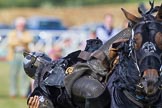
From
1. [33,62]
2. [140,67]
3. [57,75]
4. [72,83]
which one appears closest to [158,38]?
[140,67]

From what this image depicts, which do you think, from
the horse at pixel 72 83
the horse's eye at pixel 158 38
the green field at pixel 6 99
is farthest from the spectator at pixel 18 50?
the horse's eye at pixel 158 38

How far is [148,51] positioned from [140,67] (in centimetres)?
16

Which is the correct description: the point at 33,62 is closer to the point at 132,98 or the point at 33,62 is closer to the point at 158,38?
the point at 132,98

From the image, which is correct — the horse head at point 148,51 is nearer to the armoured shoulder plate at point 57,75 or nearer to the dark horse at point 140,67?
the dark horse at point 140,67

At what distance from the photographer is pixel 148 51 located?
7.03m

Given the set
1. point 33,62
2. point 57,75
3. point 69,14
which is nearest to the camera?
point 57,75

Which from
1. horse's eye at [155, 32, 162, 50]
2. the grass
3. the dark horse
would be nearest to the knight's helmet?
the dark horse

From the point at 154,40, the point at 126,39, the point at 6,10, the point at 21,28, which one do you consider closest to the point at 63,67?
the point at 126,39

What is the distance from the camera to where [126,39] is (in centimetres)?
771

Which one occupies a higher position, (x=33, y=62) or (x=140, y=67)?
(x=140, y=67)

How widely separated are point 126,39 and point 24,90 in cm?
1286

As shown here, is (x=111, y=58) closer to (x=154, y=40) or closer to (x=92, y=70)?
(x=92, y=70)

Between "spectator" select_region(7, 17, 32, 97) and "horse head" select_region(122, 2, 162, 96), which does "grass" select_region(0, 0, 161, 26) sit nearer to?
"spectator" select_region(7, 17, 32, 97)

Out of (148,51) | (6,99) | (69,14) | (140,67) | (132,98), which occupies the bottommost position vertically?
(69,14)
